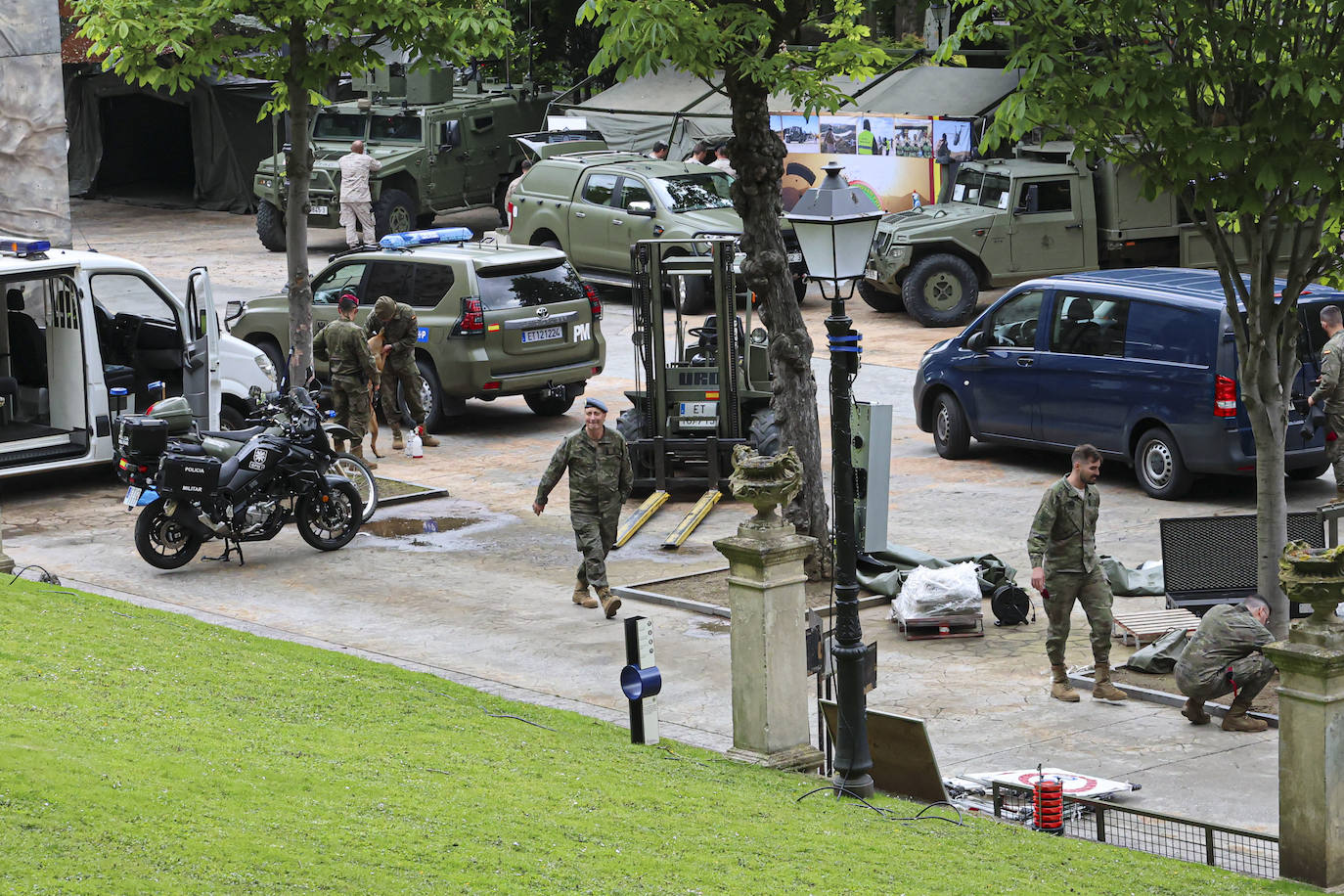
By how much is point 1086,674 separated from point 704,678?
2295 mm

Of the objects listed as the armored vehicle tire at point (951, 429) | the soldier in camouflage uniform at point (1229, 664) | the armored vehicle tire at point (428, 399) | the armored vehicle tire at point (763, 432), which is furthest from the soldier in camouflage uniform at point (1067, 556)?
the armored vehicle tire at point (428, 399)

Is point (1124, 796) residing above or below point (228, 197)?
below

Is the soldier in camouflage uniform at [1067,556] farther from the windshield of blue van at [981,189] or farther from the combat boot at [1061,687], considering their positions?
the windshield of blue van at [981,189]

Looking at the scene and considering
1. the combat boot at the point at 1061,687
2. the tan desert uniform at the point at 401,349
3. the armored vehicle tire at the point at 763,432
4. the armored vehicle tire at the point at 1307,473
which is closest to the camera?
the combat boot at the point at 1061,687

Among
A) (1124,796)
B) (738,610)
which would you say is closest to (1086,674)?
(1124,796)

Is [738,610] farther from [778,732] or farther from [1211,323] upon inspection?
[1211,323]

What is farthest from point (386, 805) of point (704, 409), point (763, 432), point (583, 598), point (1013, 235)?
point (1013, 235)

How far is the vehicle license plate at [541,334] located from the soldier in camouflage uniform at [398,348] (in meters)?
1.08

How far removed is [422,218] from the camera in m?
31.9

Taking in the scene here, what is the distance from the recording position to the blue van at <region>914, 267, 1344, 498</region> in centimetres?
1453

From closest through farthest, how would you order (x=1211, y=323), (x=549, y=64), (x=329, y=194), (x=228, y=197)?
(x=1211, y=323)
(x=329, y=194)
(x=228, y=197)
(x=549, y=64)

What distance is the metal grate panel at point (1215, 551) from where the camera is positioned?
1146 cm

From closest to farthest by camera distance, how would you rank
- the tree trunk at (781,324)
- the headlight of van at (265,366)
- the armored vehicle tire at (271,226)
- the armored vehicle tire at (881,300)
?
the tree trunk at (781,324), the headlight of van at (265,366), the armored vehicle tire at (881,300), the armored vehicle tire at (271,226)

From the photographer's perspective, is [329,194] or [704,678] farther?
[329,194]
